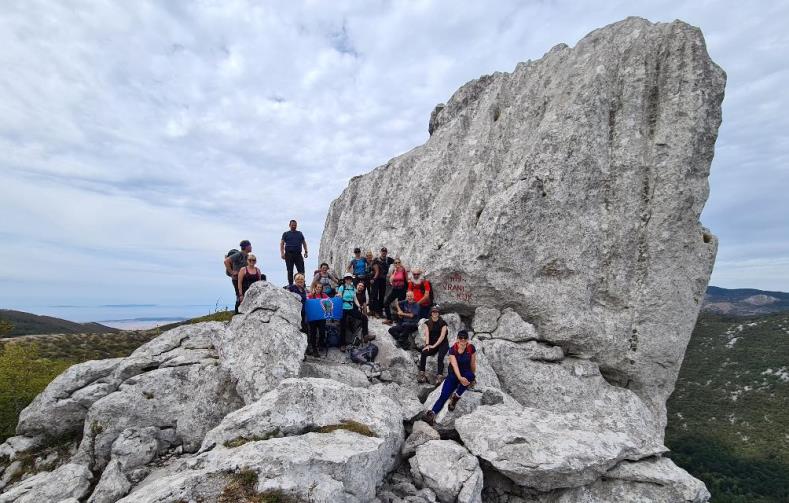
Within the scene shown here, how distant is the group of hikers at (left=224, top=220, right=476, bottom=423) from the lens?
596 inches

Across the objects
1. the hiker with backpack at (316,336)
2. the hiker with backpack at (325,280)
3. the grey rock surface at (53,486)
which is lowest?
the grey rock surface at (53,486)

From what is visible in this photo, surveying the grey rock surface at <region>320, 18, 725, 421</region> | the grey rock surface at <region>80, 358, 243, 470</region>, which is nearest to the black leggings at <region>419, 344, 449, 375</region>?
the grey rock surface at <region>320, 18, 725, 421</region>

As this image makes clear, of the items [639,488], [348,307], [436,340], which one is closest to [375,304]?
[348,307]

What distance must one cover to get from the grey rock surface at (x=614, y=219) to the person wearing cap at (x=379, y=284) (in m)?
2.90

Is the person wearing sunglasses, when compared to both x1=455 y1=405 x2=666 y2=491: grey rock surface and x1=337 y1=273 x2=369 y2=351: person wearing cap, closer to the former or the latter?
x1=337 y1=273 x2=369 y2=351: person wearing cap

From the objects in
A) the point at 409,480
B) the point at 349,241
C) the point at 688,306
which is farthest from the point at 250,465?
the point at 349,241

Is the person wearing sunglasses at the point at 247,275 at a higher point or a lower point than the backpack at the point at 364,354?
higher

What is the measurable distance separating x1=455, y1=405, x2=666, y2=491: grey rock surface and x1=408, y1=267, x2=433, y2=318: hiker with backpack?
705 centimetres

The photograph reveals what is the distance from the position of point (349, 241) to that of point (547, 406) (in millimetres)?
24823

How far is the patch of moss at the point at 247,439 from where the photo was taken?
11117 millimetres

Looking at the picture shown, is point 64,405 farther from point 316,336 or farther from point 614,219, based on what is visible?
point 614,219

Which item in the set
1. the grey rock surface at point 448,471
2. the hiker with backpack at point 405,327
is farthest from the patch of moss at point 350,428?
the hiker with backpack at point 405,327

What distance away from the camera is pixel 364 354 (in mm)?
18906

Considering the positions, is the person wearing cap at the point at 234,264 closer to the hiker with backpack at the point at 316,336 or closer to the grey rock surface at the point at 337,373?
the hiker with backpack at the point at 316,336
